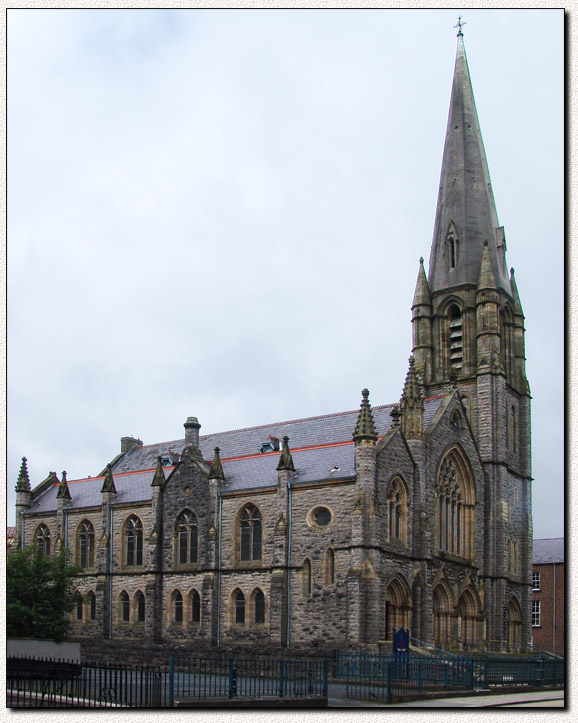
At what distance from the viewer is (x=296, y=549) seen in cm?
4172

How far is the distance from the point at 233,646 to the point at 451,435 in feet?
52.7

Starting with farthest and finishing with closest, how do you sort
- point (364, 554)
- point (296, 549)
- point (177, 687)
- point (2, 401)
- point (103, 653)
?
point (103, 653) → point (296, 549) → point (364, 554) → point (177, 687) → point (2, 401)

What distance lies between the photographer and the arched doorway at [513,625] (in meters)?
50.9

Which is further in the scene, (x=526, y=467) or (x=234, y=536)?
(x=526, y=467)

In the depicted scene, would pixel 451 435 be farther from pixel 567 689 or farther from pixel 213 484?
pixel 567 689

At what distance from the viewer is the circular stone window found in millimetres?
41000

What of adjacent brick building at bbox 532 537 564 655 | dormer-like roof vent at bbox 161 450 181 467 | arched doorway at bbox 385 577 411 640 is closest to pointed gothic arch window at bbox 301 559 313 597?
arched doorway at bbox 385 577 411 640

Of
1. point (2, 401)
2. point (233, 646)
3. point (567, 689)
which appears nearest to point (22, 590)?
point (233, 646)

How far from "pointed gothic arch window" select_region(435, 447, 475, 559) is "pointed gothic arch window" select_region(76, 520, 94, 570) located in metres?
20.1

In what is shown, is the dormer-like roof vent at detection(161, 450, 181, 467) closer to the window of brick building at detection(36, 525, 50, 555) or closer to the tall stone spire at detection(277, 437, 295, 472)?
the window of brick building at detection(36, 525, 50, 555)

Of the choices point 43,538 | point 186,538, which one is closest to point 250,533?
point 186,538

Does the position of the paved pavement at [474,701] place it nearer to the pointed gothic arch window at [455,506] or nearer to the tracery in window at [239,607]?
the tracery in window at [239,607]

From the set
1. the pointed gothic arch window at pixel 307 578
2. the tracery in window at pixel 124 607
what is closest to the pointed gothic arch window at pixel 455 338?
the pointed gothic arch window at pixel 307 578

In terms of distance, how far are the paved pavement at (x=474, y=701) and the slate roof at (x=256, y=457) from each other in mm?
13721
